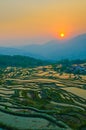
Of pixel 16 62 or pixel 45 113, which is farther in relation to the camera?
pixel 16 62

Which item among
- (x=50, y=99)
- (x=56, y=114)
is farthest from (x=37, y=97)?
(x=56, y=114)

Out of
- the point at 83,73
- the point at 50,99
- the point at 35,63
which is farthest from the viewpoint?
the point at 35,63

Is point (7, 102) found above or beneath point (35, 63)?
beneath

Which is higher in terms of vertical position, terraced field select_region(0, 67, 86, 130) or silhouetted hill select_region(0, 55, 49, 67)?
silhouetted hill select_region(0, 55, 49, 67)

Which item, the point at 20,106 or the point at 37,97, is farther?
the point at 37,97

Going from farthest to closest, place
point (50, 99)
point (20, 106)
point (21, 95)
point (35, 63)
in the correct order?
point (35, 63) → point (21, 95) → point (50, 99) → point (20, 106)

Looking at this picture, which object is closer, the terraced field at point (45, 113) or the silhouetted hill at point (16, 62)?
the terraced field at point (45, 113)

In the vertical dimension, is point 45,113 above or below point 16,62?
below

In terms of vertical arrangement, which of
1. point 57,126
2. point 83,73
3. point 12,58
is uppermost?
point 12,58

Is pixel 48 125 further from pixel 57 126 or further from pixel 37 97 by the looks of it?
pixel 37 97

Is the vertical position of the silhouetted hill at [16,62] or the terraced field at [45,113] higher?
the silhouetted hill at [16,62]

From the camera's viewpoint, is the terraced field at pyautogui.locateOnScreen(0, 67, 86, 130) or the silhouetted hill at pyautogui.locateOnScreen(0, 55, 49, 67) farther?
the silhouetted hill at pyautogui.locateOnScreen(0, 55, 49, 67)
